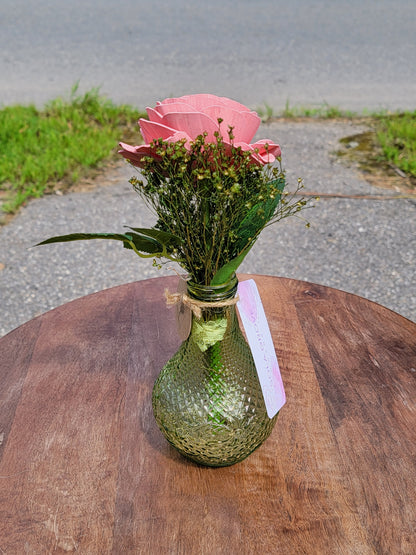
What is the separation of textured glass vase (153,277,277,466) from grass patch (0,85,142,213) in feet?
6.95

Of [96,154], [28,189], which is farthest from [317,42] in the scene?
[28,189]

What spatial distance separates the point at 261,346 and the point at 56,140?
2655 millimetres

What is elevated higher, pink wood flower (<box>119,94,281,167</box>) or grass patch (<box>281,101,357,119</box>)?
pink wood flower (<box>119,94,281,167</box>)

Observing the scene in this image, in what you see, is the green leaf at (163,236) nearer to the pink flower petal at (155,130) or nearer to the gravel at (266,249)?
the pink flower petal at (155,130)

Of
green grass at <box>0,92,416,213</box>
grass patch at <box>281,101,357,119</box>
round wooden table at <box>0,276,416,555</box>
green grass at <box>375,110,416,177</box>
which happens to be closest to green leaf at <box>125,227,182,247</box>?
round wooden table at <box>0,276,416,555</box>

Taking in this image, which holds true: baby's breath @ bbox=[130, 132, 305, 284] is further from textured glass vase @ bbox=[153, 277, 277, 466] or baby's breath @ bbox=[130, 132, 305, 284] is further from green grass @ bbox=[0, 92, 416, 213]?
green grass @ bbox=[0, 92, 416, 213]

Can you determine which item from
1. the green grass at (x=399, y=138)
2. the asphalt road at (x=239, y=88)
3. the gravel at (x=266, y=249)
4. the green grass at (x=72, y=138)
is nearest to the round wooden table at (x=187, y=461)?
the gravel at (x=266, y=249)

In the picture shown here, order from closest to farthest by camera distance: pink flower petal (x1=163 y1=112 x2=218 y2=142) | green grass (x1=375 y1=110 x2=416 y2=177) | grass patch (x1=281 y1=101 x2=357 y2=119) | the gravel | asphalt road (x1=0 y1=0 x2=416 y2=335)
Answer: pink flower petal (x1=163 y1=112 x2=218 y2=142), the gravel, asphalt road (x1=0 y1=0 x2=416 y2=335), green grass (x1=375 y1=110 x2=416 y2=177), grass patch (x1=281 y1=101 x2=357 y2=119)

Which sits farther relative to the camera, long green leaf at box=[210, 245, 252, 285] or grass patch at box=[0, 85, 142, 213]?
grass patch at box=[0, 85, 142, 213]

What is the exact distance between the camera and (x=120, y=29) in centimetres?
503

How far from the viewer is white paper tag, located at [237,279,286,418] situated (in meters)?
0.80

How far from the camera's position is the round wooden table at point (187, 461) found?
734mm

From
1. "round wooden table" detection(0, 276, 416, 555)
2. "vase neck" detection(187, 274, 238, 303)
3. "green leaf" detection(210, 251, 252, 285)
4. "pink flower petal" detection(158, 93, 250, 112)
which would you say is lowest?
"round wooden table" detection(0, 276, 416, 555)

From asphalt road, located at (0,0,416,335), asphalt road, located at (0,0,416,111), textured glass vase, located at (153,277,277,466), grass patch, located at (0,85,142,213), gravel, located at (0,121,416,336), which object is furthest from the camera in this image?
asphalt road, located at (0,0,416,111)
